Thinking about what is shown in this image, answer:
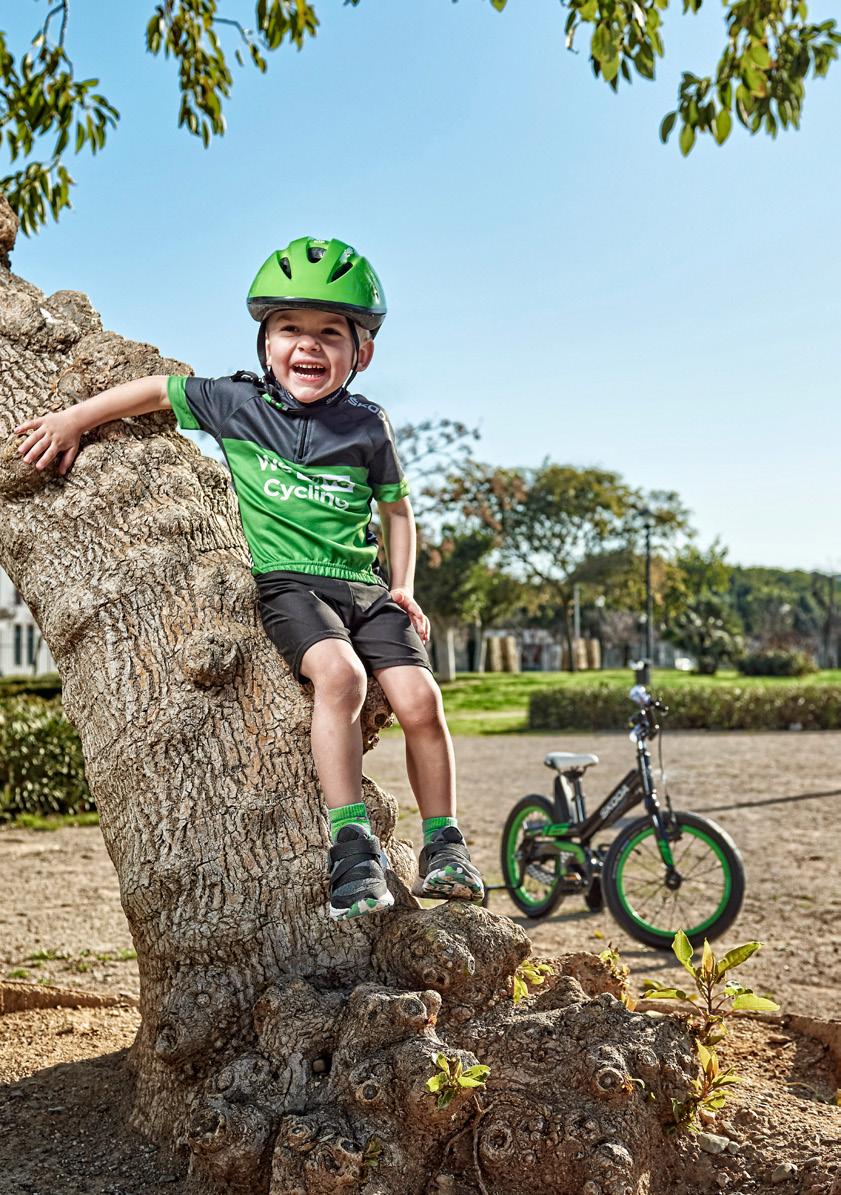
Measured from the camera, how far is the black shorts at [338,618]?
9.11ft

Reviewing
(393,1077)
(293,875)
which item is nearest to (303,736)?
(293,875)

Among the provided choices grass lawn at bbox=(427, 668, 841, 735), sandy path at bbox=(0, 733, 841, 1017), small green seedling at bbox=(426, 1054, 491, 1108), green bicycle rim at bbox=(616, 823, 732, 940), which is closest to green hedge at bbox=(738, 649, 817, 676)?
grass lawn at bbox=(427, 668, 841, 735)

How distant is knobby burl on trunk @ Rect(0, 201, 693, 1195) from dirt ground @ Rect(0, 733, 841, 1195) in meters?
0.22

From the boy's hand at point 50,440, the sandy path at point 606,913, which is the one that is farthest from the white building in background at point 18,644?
the boy's hand at point 50,440

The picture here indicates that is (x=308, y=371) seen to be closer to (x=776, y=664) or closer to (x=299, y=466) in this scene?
(x=299, y=466)

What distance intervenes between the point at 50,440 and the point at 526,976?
199 centimetres

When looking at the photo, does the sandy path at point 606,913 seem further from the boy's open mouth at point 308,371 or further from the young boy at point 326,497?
the boy's open mouth at point 308,371

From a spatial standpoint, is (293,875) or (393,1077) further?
(293,875)

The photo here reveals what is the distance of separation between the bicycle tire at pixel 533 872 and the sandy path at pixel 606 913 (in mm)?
129

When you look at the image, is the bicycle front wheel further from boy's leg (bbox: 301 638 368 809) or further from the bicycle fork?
boy's leg (bbox: 301 638 368 809)

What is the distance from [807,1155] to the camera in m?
2.48

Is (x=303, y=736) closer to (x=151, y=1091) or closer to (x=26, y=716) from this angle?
(x=151, y=1091)

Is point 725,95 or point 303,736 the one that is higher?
point 725,95

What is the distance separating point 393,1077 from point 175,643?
1.25 m
